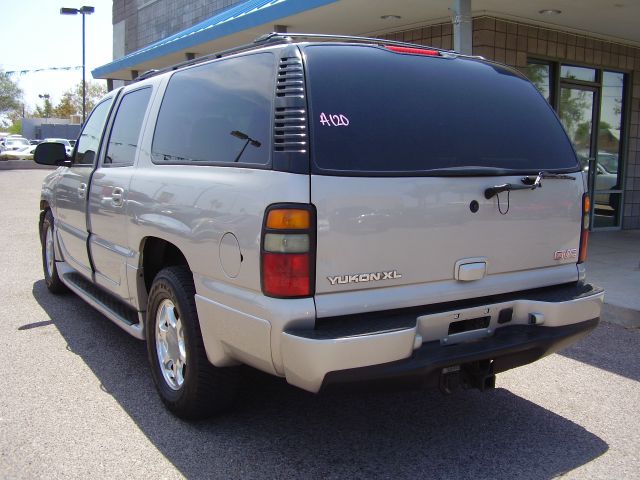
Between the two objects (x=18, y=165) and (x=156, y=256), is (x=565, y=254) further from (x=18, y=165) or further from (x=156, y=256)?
(x=18, y=165)

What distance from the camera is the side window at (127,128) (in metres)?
4.50

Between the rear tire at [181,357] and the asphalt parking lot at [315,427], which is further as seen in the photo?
the rear tire at [181,357]

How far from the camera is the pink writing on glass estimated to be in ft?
9.75

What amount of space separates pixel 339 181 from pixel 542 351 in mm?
1458

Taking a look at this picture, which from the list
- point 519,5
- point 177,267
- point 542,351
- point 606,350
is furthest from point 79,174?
point 519,5

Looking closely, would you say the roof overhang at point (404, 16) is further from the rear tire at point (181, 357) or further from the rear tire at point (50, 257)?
the rear tire at point (181, 357)

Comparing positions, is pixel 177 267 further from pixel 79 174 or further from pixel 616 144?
pixel 616 144

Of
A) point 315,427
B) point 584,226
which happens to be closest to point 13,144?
Answer: point 315,427

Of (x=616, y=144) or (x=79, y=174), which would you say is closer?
(x=79, y=174)

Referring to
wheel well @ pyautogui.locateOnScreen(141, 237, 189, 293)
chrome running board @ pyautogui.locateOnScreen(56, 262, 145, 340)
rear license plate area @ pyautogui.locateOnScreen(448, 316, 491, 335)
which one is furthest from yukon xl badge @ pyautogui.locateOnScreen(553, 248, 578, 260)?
chrome running board @ pyautogui.locateOnScreen(56, 262, 145, 340)

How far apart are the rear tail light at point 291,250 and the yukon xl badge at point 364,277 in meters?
0.12

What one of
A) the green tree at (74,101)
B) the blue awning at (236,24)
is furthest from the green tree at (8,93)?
the blue awning at (236,24)

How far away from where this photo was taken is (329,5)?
812 centimetres

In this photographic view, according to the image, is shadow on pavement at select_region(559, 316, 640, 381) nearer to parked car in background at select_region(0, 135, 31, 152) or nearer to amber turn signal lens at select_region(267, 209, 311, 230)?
amber turn signal lens at select_region(267, 209, 311, 230)
